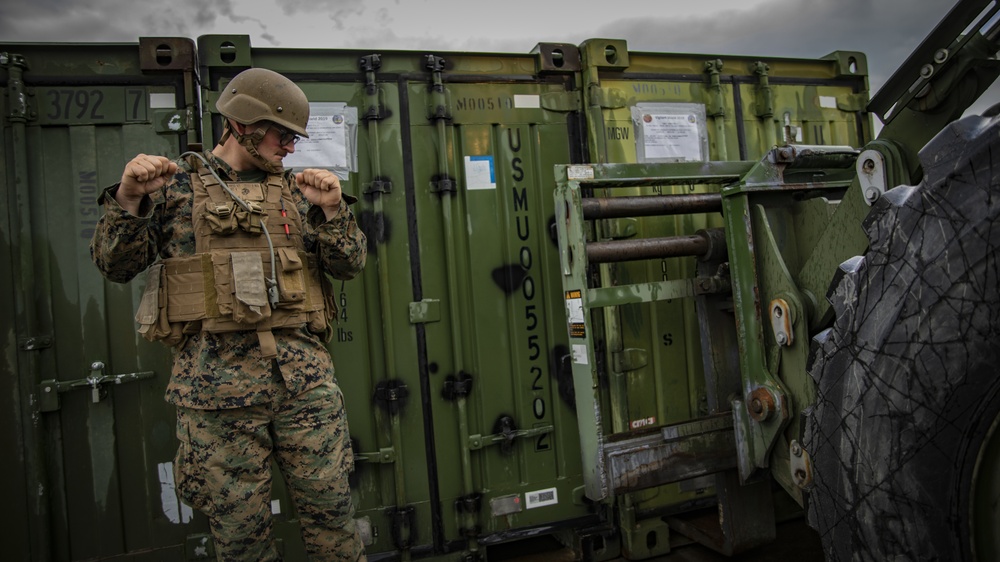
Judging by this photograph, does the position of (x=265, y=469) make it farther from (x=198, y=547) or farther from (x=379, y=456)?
(x=198, y=547)

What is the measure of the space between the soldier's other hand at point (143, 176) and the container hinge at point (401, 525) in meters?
1.73

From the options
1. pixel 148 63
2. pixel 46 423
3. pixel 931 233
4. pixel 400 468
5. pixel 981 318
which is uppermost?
pixel 148 63

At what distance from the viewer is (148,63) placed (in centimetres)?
274

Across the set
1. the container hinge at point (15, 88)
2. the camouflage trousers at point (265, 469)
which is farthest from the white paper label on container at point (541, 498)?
the container hinge at point (15, 88)

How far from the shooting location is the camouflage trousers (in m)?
2.00

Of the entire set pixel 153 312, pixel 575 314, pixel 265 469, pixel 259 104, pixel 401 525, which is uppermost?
pixel 259 104

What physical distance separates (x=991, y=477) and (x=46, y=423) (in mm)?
3134

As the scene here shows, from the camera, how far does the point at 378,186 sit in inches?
114

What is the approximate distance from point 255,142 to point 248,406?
854mm

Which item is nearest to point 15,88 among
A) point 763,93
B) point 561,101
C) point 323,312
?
point 323,312

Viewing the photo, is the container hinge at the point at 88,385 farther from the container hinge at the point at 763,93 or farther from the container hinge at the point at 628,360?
the container hinge at the point at 763,93

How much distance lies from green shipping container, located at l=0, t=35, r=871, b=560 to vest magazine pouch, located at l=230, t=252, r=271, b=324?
35.3 inches

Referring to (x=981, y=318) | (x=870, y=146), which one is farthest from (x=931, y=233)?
(x=870, y=146)

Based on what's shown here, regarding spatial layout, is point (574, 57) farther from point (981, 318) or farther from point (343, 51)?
point (981, 318)
